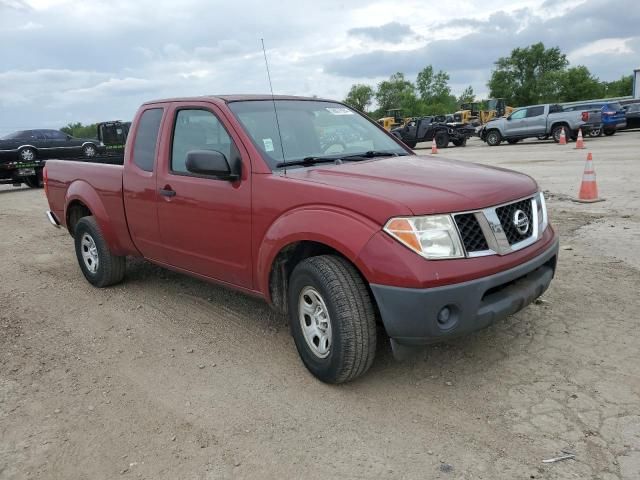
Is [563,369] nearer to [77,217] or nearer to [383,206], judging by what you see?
[383,206]

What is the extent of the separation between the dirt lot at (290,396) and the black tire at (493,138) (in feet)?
66.7

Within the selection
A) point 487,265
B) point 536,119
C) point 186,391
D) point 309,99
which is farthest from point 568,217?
point 536,119

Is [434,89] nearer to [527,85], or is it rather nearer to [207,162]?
[527,85]

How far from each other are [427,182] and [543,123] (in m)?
21.6

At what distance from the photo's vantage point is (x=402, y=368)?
3.54m

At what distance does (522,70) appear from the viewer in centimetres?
8169

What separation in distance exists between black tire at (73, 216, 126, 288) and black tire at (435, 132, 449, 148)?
72.5 ft

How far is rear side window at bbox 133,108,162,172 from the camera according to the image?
4605mm

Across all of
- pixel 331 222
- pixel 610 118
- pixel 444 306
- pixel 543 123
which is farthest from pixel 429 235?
pixel 610 118

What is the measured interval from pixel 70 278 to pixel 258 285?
3.35 meters

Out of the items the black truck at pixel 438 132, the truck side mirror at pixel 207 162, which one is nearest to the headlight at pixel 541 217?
the truck side mirror at pixel 207 162

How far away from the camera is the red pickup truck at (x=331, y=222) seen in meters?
2.88

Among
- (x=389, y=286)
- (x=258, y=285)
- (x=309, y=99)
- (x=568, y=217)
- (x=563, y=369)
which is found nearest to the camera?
(x=389, y=286)

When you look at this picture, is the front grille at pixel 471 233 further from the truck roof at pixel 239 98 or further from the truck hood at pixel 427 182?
the truck roof at pixel 239 98
